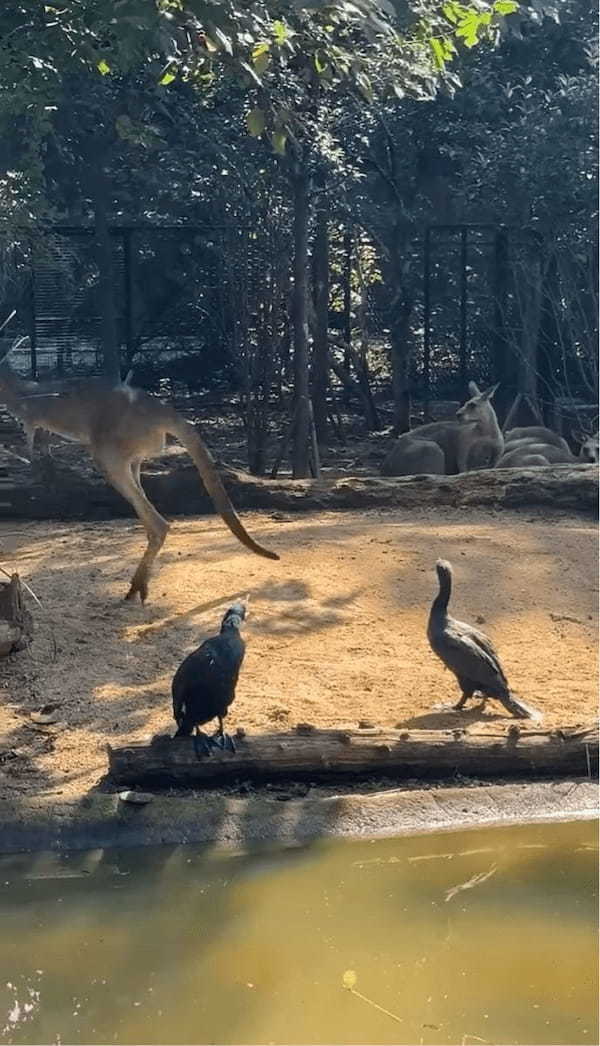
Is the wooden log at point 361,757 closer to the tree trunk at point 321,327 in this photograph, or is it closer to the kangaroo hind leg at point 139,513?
the kangaroo hind leg at point 139,513

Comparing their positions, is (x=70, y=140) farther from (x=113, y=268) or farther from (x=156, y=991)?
(x=156, y=991)

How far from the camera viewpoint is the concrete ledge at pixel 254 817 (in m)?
5.43

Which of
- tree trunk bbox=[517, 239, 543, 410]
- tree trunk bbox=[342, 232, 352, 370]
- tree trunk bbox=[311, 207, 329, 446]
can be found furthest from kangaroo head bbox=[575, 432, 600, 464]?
tree trunk bbox=[342, 232, 352, 370]

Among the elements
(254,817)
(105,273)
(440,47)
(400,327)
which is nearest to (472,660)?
(254,817)

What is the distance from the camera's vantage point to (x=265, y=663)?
7.24 m

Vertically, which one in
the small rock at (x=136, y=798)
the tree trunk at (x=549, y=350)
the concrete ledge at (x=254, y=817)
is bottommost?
the concrete ledge at (x=254, y=817)

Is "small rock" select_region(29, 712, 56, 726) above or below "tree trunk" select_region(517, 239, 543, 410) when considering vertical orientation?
below

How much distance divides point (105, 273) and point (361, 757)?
9899 millimetres

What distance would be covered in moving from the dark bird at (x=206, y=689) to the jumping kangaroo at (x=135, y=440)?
236 cm

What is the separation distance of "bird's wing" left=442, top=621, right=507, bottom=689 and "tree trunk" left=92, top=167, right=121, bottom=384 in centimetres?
896

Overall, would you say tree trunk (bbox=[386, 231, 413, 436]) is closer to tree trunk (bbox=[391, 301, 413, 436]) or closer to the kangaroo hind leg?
tree trunk (bbox=[391, 301, 413, 436])

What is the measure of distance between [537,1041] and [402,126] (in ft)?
43.1

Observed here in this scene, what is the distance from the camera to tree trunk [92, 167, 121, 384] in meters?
14.8

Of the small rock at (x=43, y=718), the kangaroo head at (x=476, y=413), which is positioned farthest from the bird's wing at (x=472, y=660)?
the kangaroo head at (x=476, y=413)
